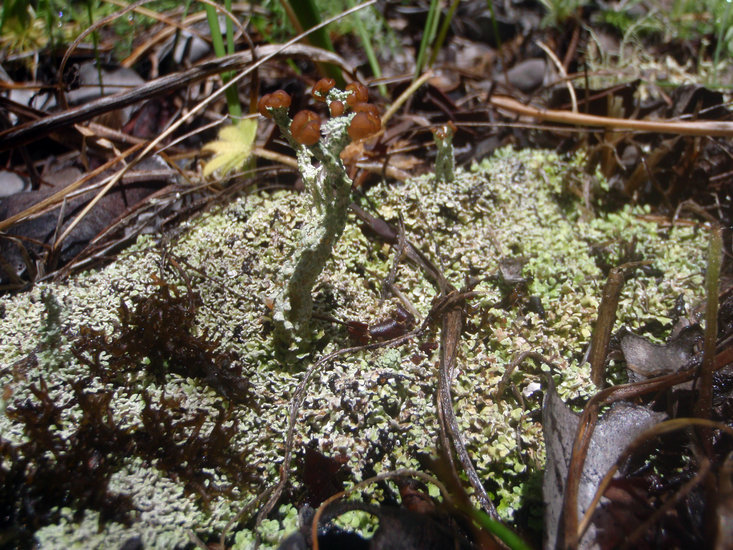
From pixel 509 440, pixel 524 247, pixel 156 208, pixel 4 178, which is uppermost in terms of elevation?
pixel 4 178

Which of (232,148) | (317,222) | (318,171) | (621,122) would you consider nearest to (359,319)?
(317,222)

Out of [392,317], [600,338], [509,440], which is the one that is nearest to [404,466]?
[509,440]

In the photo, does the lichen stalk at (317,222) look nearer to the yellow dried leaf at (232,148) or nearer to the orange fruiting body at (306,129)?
the orange fruiting body at (306,129)

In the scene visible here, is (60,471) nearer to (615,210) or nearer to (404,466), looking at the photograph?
(404,466)

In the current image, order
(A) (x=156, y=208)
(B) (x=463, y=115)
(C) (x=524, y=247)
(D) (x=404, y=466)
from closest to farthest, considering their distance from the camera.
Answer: (D) (x=404, y=466) < (C) (x=524, y=247) < (A) (x=156, y=208) < (B) (x=463, y=115)

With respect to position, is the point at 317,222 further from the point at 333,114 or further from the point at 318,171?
the point at 333,114

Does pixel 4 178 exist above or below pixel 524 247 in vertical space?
above

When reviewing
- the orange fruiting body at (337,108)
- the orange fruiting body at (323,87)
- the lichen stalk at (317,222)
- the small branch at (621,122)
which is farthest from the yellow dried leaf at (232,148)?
the small branch at (621,122)
